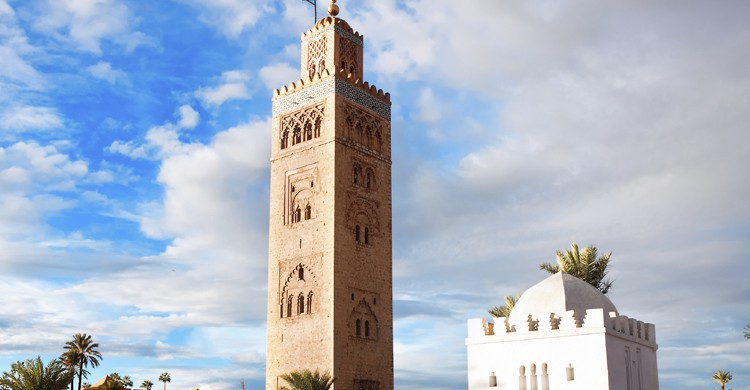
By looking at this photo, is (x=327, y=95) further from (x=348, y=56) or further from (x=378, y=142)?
(x=378, y=142)

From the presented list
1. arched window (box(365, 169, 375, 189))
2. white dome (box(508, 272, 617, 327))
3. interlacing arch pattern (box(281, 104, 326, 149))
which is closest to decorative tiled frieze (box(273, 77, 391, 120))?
interlacing arch pattern (box(281, 104, 326, 149))

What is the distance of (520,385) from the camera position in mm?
16578

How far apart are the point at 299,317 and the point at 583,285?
13.2 m

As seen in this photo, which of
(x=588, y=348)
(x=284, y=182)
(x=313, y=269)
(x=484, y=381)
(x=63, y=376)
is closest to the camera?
(x=588, y=348)

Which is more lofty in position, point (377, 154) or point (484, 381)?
point (377, 154)

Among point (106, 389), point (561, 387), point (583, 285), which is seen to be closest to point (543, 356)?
point (561, 387)

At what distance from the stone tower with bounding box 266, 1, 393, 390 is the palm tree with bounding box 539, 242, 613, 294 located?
7299mm

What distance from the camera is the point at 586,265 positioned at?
84.3ft

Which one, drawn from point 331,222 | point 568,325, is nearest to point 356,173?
point 331,222

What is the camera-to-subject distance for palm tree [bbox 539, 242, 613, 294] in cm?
2564

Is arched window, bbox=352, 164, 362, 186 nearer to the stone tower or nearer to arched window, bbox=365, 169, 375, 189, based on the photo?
the stone tower

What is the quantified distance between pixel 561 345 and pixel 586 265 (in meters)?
9.89

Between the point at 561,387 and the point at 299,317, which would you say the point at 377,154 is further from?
the point at 561,387

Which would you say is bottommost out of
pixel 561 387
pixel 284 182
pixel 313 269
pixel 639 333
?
pixel 561 387
